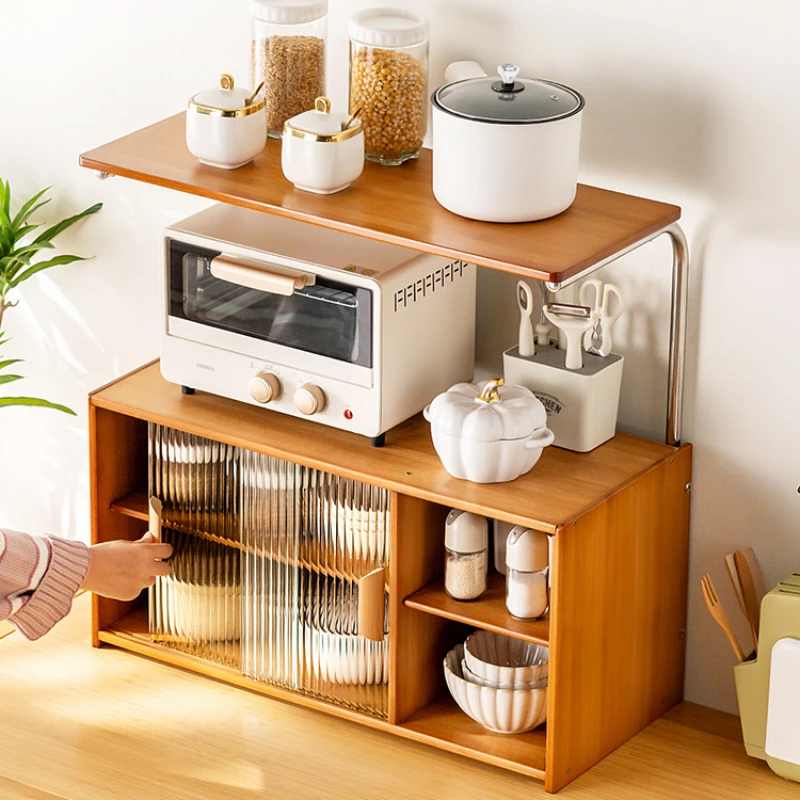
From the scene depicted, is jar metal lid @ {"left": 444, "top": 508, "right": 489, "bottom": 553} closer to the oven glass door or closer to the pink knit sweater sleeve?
the oven glass door

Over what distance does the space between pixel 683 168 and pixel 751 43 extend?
0.62ft

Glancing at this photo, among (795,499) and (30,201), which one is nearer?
(795,499)

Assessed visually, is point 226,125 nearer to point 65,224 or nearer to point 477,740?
point 65,224

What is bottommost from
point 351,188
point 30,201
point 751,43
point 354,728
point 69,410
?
point 354,728

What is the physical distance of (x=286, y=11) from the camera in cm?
208

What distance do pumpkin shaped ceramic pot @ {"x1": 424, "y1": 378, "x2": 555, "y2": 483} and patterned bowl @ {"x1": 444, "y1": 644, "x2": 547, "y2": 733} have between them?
0.30 meters

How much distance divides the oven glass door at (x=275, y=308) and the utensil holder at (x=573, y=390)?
0.76ft

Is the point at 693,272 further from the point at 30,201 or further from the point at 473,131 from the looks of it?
the point at 30,201

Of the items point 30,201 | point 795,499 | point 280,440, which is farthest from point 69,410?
point 795,499

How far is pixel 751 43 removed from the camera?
1915mm

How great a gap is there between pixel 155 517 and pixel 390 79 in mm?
749

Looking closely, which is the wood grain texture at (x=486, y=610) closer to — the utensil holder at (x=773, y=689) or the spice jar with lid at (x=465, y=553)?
the spice jar with lid at (x=465, y=553)

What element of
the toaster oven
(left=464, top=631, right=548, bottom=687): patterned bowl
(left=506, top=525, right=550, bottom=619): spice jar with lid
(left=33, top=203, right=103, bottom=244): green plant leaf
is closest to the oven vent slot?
the toaster oven

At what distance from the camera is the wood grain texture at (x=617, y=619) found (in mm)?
1965
